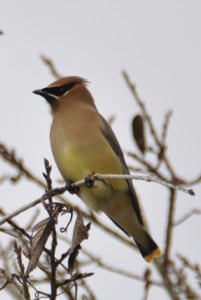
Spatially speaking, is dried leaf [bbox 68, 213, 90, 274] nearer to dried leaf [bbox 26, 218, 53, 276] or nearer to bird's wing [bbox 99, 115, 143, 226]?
dried leaf [bbox 26, 218, 53, 276]

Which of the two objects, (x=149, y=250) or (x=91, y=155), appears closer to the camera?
(x=91, y=155)

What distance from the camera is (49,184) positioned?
8.57 feet

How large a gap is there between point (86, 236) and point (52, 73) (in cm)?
255

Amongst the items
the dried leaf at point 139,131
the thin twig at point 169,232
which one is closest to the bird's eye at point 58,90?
the dried leaf at point 139,131

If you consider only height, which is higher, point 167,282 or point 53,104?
point 53,104

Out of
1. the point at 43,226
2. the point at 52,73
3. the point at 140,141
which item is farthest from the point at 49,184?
the point at 52,73

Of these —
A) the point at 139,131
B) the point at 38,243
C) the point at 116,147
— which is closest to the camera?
the point at 38,243

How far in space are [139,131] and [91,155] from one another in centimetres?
132

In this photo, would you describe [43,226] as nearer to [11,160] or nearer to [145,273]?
[145,273]

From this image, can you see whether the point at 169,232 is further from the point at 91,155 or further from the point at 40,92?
the point at 40,92

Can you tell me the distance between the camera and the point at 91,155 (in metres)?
4.74

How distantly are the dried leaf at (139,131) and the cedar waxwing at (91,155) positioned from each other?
111 cm

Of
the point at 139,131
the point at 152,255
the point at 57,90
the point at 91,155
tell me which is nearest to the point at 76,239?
the point at 139,131

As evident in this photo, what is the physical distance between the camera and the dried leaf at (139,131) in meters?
3.45
